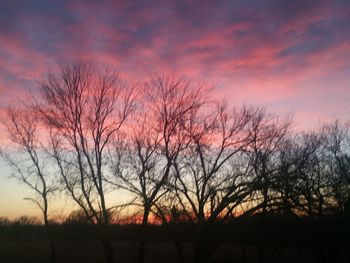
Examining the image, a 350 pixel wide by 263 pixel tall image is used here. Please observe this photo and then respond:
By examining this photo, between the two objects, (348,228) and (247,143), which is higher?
(247,143)

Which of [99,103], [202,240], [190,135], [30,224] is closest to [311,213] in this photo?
[202,240]

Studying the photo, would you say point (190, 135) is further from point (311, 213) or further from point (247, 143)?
point (311, 213)

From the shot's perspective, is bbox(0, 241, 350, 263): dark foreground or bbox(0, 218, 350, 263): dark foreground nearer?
bbox(0, 218, 350, 263): dark foreground

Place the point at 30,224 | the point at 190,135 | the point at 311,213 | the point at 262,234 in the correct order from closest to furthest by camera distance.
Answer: the point at 311,213 → the point at 262,234 → the point at 190,135 → the point at 30,224

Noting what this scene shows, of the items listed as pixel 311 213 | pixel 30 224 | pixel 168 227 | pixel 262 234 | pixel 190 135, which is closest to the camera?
pixel 311 213

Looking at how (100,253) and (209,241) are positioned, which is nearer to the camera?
(209,241)

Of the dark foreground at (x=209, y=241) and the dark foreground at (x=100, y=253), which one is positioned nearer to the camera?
the dark foreground at (x=209, y=241)

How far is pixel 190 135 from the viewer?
86.2 feet

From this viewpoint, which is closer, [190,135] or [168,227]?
[190,135]

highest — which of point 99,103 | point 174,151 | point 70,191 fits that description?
point 99,103

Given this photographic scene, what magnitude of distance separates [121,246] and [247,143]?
1352 inches

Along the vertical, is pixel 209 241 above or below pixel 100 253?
above

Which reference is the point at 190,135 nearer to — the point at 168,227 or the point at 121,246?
the point at 168,227

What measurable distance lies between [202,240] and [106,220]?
1262cm
